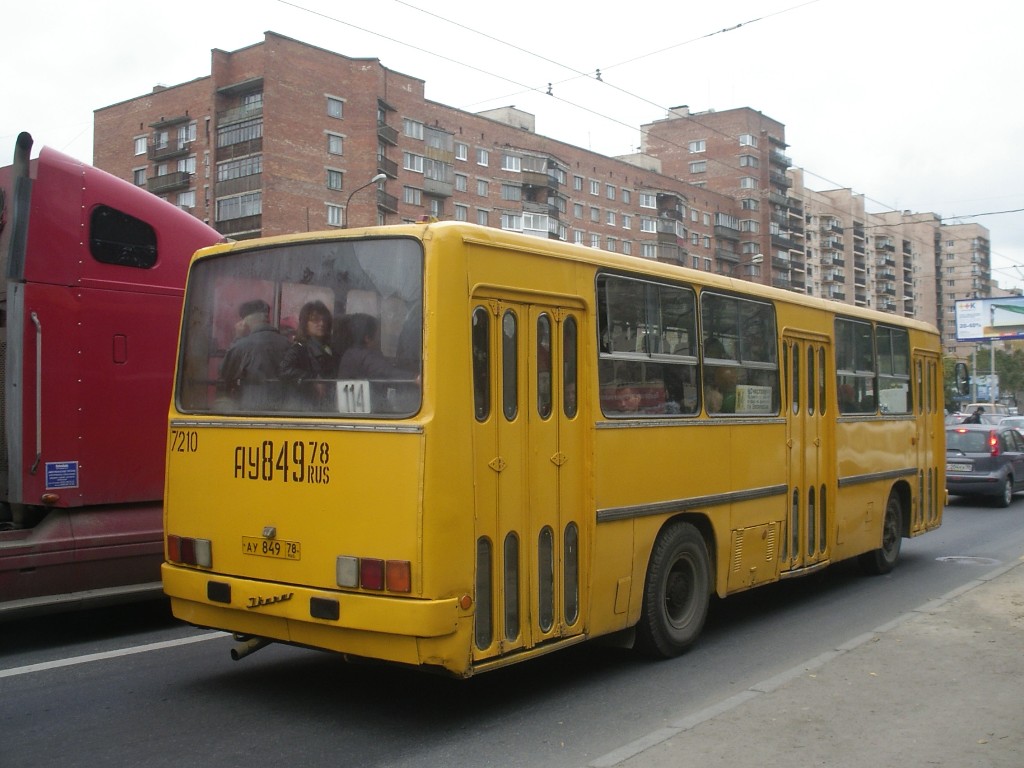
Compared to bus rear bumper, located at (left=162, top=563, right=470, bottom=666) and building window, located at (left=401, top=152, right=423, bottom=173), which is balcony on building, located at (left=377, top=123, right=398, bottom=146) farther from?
bus rear bumper, located at (left=162, top=563, right=470, bottom=666)

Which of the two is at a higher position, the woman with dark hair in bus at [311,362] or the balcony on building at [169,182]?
the balcony on building at [169,182]

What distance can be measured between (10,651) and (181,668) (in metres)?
1.50

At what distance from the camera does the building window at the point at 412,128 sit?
62656mm

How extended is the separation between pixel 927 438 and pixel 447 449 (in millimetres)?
9071

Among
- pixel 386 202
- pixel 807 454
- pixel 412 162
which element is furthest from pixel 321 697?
pixel 412 162

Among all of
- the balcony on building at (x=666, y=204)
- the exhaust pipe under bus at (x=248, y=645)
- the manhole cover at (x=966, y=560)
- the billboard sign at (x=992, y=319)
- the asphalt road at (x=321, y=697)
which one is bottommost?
the manhole cover at (x=966, y=560)

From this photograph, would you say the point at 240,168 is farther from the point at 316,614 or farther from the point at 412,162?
the point at 316,614

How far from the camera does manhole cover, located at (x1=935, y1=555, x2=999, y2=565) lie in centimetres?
1277

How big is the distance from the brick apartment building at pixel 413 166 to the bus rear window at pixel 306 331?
28.3 metres

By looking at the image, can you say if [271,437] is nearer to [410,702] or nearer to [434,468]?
[434,468]

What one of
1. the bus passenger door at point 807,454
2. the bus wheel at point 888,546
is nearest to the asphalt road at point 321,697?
the bus passenger door at point 807,454

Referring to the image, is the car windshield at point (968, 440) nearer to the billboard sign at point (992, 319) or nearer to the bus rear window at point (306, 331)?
the bus rear window at point (306, 331)

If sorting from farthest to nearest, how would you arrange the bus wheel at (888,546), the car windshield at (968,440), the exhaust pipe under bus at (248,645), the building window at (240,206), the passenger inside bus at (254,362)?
the building window at (240,206) → the car windshield at (968,440) → the bus wheel at (888,546) → the exhaust pipe under bus at (248,645) → the passenger inside bus at (254,362)

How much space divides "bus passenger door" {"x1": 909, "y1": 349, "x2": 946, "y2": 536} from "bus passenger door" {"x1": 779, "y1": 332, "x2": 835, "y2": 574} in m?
2.81
